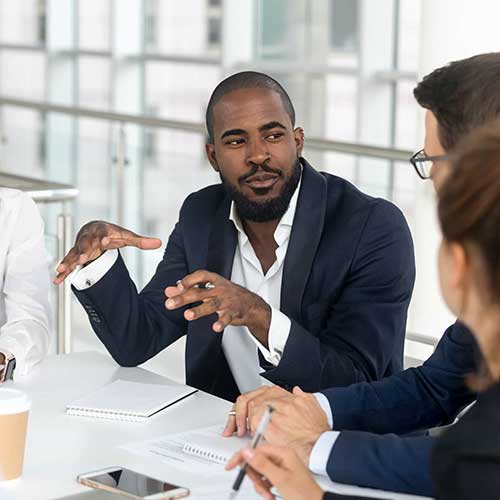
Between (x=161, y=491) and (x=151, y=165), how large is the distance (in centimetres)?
582

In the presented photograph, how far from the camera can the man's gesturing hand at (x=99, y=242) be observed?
2.25 metres

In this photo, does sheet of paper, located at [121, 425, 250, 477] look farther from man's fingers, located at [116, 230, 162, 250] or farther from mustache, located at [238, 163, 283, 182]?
mustache, located at [238, 163, 283, 182]

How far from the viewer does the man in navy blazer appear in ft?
7.61

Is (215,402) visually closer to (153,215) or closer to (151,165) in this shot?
(153,215)

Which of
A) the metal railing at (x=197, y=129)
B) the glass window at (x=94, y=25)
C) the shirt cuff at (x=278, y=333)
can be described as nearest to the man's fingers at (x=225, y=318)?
the shirt cuff at (x=278, y=333)

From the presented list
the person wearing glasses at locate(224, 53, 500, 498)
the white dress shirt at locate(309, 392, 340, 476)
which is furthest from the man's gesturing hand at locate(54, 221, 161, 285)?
the white dress shirt at locate(309, 392, 340, 476)

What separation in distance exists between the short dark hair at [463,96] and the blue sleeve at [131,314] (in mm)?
843

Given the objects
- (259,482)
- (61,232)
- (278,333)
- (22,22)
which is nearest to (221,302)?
(278,333)

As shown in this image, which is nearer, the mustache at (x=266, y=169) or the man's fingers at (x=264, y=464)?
the man's fingers at (x=264, y=464)

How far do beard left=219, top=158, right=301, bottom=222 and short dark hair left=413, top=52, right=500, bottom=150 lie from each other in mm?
666

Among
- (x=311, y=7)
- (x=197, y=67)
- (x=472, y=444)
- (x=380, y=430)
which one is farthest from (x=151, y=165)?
(x=472, y=444)

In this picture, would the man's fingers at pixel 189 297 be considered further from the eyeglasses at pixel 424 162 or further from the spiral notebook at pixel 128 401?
the eyeglasses at pixel 424 162

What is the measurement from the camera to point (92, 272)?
235 centimetres

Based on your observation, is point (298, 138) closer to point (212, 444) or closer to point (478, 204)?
point (212, 444)
